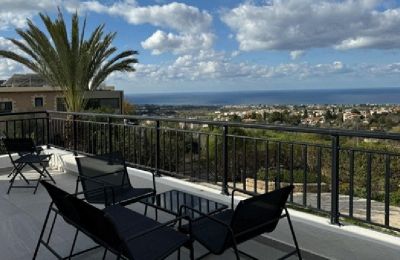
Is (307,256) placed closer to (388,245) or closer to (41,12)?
(388,245)

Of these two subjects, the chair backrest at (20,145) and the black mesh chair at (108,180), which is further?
the chair backrest at (20,145)

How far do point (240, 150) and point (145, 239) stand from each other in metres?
3.62

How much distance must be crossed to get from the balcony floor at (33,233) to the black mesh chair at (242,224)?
0.68 m

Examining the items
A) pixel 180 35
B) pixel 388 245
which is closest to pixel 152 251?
pixel 388 245

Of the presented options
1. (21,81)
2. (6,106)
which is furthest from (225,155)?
(21,81)

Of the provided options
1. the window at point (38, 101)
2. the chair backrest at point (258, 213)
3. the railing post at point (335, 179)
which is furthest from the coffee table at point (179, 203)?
the window at point (38, 101)

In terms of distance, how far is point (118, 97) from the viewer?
123 ft

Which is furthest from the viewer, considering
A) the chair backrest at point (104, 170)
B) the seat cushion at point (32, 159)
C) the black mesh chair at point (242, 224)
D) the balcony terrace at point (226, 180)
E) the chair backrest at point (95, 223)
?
the seat cushion at point (32, 159)

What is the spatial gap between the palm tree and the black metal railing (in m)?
4.29

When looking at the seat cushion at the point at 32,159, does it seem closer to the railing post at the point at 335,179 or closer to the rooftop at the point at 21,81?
the railing post at the point at 335,179

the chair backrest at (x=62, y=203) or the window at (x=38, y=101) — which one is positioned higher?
the window at (x=38, y=101)

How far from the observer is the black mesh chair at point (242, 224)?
7.92ft

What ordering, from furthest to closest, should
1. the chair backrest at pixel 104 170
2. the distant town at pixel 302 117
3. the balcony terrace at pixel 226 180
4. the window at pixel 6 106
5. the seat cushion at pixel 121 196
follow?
the window at pixel 6 106, the distant town at pixel 302 117, the chair backrest at pixel 104 170, the seat cushion at pixel 121 196, the balcony terrace at pixel 226 180

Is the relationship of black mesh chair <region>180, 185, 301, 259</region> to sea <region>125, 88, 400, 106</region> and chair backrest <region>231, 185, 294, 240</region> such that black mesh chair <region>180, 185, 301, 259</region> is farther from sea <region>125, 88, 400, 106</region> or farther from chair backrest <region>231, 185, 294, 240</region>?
sea <region>125, 88, 400, 106</region>
